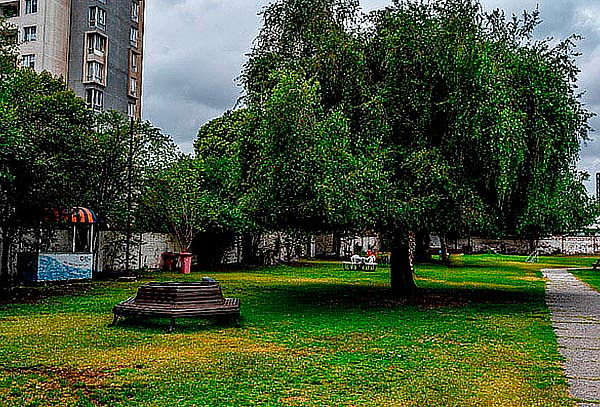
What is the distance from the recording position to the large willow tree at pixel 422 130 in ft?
42.5

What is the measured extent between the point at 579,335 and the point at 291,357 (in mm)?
5387

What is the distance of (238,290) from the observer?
1906 cm

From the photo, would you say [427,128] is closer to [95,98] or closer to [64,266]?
[64,266]

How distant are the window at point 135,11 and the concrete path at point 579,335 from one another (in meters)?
44.9

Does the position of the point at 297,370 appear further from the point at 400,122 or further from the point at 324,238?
the point at 324,238

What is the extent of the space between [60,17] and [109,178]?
3042cm

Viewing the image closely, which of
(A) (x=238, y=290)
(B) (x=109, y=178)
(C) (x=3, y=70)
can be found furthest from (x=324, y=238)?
(C) (x=3, y=70)

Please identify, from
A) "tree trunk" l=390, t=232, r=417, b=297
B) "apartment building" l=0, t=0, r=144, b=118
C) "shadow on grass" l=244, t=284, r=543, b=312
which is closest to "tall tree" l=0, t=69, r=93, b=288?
"shadow on grass" l=244, t=284, r=543, b=312

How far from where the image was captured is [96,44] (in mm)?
51312

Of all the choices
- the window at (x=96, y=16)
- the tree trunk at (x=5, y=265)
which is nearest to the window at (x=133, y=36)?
the window at (x=96, y=16)

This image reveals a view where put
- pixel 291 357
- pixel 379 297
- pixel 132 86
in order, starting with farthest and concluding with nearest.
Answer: pixel 132 86
pixel 379 297
pixel 291 357

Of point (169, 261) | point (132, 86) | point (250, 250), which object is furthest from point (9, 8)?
point (169, 261)

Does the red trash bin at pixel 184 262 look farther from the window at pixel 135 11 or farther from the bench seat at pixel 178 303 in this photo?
the window at pixel 135 11

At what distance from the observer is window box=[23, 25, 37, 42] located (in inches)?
1909
